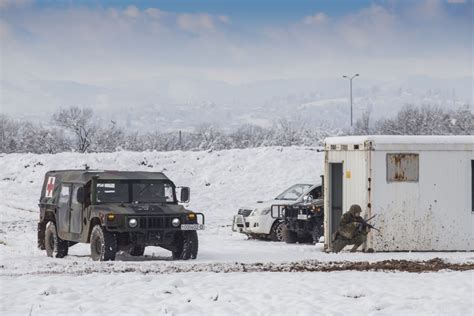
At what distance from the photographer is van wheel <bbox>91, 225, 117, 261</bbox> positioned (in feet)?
65.7

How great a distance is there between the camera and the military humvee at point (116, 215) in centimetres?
2016

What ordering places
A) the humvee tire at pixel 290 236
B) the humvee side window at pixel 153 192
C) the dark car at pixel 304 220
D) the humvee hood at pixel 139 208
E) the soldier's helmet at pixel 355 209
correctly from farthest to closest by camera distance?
the humvee tire at pixel 290 236 → the dark car at pixel 304 220 → the soldier's helmet at pixel 355 209 → the humvee side window at pixel 153 192 → the humvee hood at pixel 139 208

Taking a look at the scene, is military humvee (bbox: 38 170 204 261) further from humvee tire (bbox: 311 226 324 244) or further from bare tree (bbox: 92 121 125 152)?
bare tree (bbox: 92 121 125 152)

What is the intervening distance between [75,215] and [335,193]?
6.81 m

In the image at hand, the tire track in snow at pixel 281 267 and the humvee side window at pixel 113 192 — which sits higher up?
the humvee side window at pixel 113 192

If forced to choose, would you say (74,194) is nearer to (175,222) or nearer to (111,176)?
(111,176)

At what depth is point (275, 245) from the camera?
26562mm

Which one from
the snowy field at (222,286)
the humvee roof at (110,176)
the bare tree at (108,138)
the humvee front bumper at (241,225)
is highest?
the bare tree at (108,138)

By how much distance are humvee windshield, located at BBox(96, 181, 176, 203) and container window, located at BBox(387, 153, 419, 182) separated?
5.31 m

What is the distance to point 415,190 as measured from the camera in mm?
23609

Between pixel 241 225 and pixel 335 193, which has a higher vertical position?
pixel 335 193

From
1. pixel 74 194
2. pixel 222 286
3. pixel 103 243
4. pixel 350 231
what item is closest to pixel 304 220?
pixel 350 231

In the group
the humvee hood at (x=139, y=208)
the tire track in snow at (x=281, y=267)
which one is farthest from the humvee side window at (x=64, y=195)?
the tire track in snow at (x=281, y=267)

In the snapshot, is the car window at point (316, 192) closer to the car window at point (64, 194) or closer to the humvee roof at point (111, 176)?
the humvee roof at point (111, 176)
